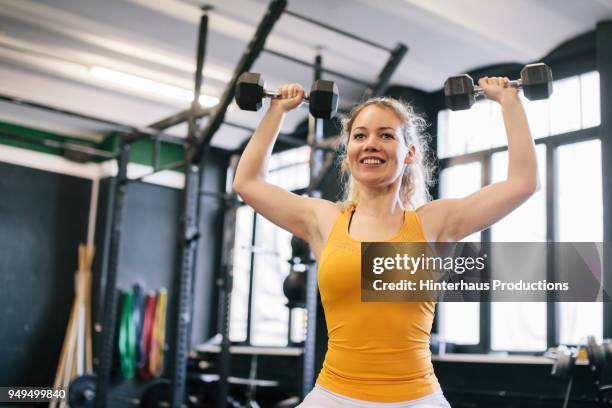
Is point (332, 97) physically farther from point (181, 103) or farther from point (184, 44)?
point (181, 103)

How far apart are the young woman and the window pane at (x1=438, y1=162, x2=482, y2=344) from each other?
14.9ft

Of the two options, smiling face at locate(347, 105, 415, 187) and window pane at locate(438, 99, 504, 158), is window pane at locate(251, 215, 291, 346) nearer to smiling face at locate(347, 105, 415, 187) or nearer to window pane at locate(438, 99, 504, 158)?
window pane at locate(438, 99, 504, 158)

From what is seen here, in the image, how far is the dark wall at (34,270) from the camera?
7.50m

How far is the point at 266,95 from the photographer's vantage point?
1.90 meters

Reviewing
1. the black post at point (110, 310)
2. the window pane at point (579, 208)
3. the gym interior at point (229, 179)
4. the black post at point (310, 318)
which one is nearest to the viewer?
the black post at point (310, 318)

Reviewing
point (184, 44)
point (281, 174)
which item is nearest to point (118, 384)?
point (281, 174)

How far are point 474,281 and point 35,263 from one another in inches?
269

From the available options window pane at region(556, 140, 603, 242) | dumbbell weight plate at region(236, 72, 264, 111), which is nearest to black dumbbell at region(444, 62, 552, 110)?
dumbbell weight plate at region(236, 72, 264, 111)

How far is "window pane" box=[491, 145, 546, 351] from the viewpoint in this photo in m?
5.71

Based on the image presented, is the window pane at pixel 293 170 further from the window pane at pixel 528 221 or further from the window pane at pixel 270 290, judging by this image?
the window pane at pixel 528 221

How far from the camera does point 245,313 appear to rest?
8430 mm

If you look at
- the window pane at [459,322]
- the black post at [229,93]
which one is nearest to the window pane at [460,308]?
the window pane at [459,322]

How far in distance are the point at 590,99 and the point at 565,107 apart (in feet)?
0.72

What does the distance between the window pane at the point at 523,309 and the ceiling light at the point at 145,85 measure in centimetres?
296
